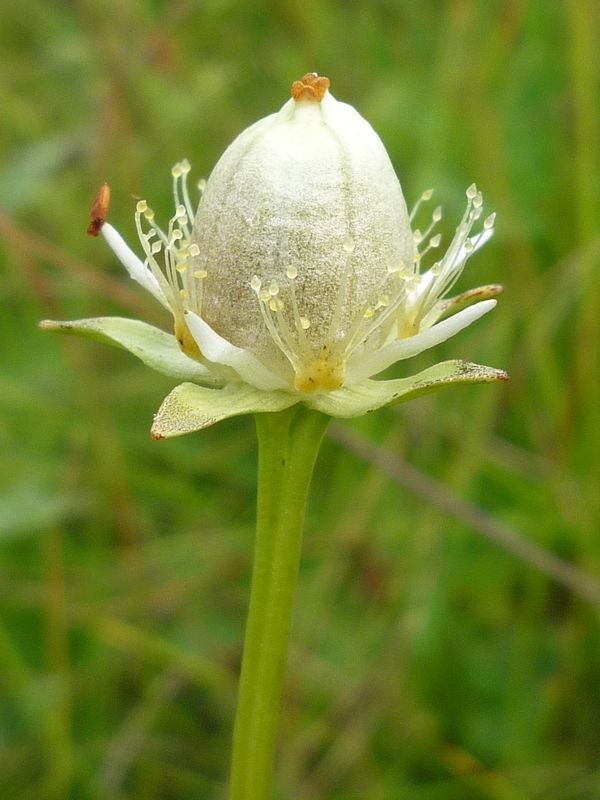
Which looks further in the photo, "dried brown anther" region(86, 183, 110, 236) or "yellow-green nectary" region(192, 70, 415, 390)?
"dried brown anther" region(86, 183, 110, 236)

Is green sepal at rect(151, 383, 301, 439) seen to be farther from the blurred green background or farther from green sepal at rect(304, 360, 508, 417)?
the blurred green background

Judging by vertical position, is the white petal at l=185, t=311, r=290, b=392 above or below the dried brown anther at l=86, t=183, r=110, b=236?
below

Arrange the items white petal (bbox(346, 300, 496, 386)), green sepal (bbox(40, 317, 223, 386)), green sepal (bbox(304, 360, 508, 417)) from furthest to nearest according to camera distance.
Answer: green sepal (bbox(40, 317, 223, 386)), white petal (bbox(346, 300, 496, 386)), green sepal (bbox(304, 360, 508, 417))

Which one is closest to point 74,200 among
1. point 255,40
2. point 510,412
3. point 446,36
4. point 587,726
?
point 255,40

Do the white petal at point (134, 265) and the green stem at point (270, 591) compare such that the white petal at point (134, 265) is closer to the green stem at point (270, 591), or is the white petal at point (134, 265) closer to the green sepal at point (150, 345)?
the green sepal at point (150, 345)

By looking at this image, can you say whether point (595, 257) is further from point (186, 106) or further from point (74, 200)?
point (74, 200)

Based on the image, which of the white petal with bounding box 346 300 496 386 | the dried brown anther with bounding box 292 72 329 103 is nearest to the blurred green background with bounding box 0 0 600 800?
the white petal with bounding box 346 300 496 386

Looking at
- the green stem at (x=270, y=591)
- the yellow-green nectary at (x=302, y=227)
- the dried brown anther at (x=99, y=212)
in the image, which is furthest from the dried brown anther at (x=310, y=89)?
the green stem at (x=270, y=591)
